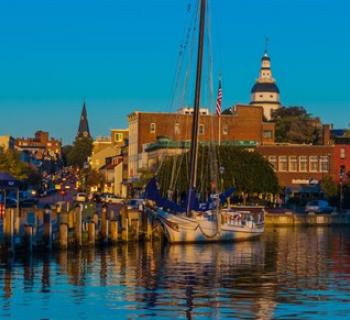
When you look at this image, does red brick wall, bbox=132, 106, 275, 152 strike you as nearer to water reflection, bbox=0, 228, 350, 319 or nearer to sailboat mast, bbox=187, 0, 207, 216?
sailboat mast, bbox=187, 0, 207, 216

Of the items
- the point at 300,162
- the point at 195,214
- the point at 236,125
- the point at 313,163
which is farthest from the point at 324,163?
the point at 195,214

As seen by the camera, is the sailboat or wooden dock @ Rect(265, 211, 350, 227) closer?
the sailboat

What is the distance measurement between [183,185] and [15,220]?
61035 mm

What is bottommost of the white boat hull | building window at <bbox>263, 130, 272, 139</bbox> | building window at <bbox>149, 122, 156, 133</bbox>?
the white boat hull

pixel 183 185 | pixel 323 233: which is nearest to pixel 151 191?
pixel 323 233

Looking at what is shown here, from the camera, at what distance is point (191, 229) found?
6906 centimetres

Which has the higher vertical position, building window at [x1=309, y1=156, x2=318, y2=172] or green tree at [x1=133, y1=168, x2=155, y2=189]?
building window at [x1=309, y1=156, x2=318, y2=172]

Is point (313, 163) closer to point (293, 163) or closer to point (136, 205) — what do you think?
point (293, 163)

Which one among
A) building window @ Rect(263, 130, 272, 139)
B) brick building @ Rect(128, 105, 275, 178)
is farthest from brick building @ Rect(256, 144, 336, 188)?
building window @ Rect(263, 130, 272, 139)

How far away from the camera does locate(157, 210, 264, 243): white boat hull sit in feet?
224

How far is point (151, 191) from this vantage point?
6981cm

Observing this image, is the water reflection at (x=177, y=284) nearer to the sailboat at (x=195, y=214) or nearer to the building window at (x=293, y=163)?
the sailboat at (x=195, y=214)

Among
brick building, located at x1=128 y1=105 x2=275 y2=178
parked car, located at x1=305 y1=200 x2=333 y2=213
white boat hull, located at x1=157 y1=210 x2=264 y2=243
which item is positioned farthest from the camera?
brick building, located at x1=128 y1=105 x2=275 y2=178

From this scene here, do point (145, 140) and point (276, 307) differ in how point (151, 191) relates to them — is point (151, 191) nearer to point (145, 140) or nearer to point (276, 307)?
point (276, 307)
